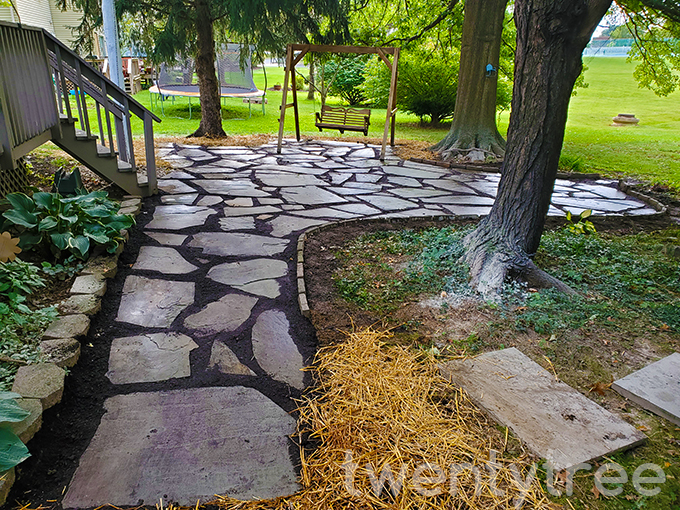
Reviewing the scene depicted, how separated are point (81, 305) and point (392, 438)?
6.29 feet

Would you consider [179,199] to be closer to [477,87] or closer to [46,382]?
[46,382]

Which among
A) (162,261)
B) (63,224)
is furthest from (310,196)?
(63,224)

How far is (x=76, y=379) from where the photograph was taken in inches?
85.7

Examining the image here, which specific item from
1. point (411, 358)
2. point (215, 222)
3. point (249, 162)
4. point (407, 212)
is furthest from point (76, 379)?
point (249, 162)

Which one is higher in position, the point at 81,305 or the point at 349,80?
the point at 349,80

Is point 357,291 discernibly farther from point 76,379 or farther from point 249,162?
point 249,162

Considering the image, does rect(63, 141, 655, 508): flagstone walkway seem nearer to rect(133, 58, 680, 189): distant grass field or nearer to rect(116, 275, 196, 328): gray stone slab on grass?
rect(116, 275, 196, 328): gray stone slab on grass

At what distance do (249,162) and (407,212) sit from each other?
3.25 metres

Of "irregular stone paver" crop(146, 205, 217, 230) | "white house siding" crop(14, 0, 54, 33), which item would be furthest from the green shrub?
"irregular stone paver" crop(146, 205, 217, 230)

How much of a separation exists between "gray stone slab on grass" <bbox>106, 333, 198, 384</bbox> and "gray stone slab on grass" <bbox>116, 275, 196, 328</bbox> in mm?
161

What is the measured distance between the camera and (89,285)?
2861mm

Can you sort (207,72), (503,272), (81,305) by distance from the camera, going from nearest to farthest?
(81,305)
(503,272)
(207,72)

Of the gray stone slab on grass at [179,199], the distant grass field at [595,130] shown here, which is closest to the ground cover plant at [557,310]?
the gray stone slab on grass at [179,199]

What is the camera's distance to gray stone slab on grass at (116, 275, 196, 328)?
107 inches
